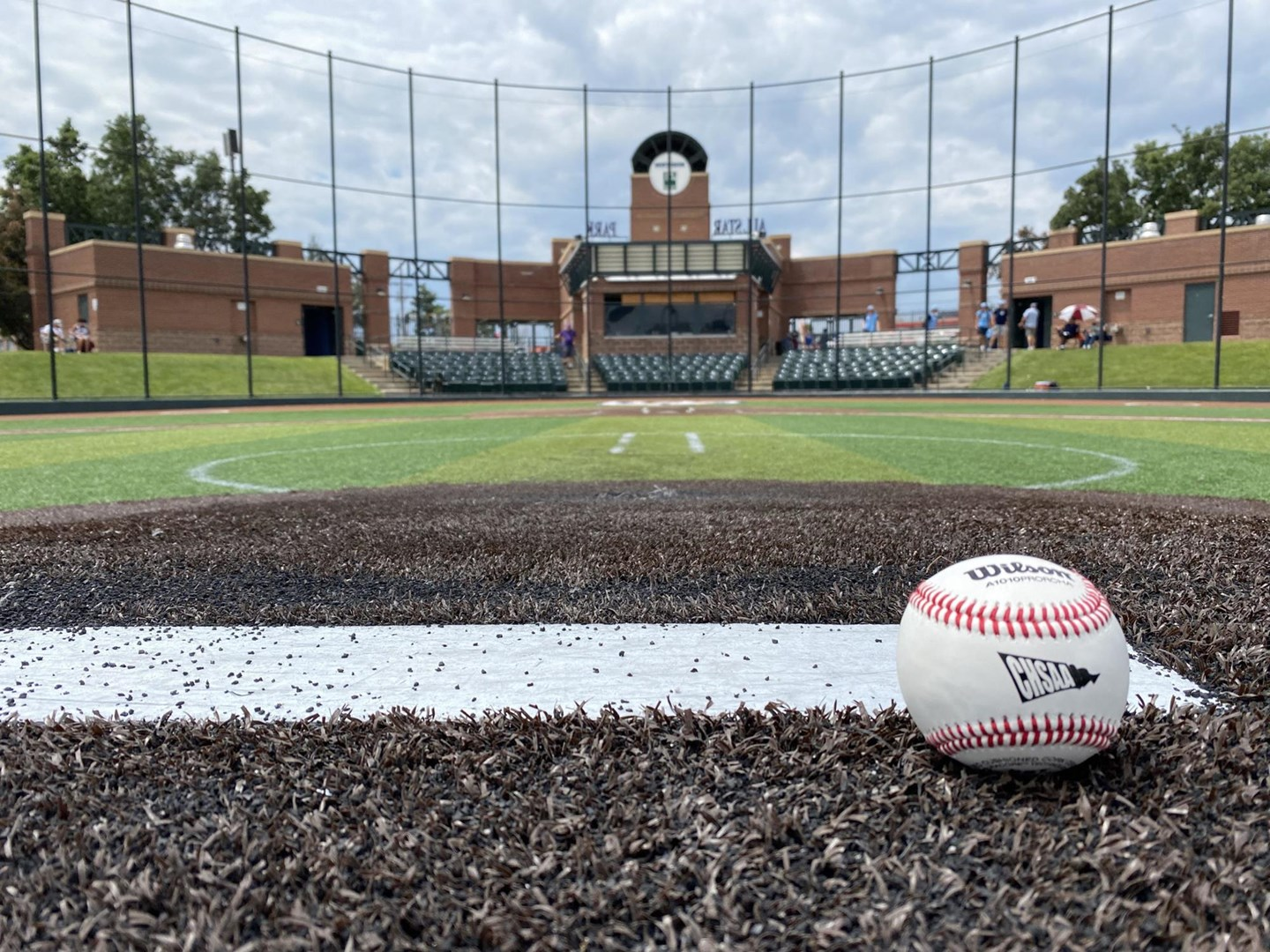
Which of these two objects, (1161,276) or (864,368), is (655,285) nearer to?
(864,368)

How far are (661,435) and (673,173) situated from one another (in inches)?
1251

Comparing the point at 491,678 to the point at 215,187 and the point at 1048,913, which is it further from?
the point at 215,187

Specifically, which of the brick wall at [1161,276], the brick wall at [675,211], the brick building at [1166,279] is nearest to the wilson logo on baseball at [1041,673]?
the brick building at [1166,279]

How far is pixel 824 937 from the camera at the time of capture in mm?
1246

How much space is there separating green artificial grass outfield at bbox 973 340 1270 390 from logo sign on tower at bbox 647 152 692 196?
59.9 ft

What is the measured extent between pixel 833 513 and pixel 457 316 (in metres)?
39.2

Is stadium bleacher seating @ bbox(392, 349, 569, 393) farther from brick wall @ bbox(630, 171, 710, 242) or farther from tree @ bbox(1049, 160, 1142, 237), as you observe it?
tree @ bbox(1049, 160, 1142, 237)

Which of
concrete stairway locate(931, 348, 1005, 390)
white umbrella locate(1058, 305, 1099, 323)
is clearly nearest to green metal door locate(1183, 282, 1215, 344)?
white umbrella locate(1058, 305, 1099, 323)

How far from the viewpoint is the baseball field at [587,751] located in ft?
4.31

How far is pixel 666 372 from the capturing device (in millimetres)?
34094

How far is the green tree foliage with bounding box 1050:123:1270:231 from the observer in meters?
41.5

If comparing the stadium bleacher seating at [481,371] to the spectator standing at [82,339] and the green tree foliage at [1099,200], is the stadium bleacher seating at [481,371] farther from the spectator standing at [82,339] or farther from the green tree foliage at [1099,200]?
the green tree foliage at [1099,200]

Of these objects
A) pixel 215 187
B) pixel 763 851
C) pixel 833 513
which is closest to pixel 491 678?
pixel 763 851

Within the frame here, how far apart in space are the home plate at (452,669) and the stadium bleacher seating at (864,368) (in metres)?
28.2
